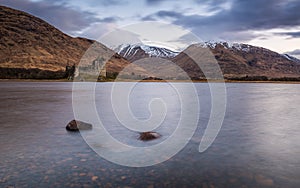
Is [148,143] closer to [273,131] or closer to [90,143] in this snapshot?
[90,143]

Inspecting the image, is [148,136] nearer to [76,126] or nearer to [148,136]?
[148,136]

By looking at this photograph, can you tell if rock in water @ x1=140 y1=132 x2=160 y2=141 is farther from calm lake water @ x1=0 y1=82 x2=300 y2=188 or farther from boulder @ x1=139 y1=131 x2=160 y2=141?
calm lake water @ x1=0 y1=82 x2=300 y2=188

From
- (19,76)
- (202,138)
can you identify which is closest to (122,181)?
(202,138)

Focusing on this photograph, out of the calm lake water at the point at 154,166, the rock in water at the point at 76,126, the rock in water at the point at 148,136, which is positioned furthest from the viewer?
the rock in water at the point at 76,126

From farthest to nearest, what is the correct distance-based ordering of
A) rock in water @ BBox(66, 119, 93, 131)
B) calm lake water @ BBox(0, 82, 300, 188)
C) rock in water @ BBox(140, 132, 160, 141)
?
1. rock in water @ BBox(66, 119, 93, 131)
2. rock in water @ BBox(140, 132, 160, 141)
3. calm lake water @ BBox(0, 82, 300, 188)

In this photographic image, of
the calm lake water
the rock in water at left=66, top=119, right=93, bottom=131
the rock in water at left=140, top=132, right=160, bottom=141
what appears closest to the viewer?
the calm lake water

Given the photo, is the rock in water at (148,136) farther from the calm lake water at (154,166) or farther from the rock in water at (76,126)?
the rock in water at (76,126)

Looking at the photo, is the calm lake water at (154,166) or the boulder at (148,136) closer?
the calm lake water at (154,166)

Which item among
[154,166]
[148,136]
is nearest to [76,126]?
[148,136]

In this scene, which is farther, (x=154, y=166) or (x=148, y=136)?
(x=148, y=136)

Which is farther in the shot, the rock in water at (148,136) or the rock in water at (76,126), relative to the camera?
the rock in water at (76,126)

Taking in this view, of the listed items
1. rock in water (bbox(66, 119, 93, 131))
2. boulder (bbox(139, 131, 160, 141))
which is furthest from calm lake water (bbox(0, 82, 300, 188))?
rock in water (bbox(66, 119, 93, 131))

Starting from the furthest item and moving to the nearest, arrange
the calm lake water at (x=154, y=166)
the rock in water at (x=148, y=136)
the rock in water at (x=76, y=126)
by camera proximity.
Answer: the rock in water at (x=76, y=126), the rock in water at (x=148, y=136), the calm lake water at (x=154, y=166)

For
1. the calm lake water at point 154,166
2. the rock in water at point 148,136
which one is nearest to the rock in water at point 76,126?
the calm lake water at point 154,166
